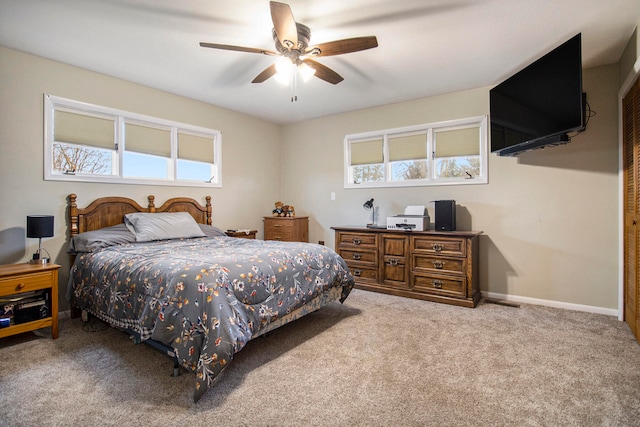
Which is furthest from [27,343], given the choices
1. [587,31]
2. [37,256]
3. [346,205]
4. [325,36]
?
[587,31]

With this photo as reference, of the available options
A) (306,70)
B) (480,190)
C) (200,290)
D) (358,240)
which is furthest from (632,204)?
(200,290)

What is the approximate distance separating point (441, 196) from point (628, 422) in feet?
9.35

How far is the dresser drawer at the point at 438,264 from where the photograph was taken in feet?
11.6

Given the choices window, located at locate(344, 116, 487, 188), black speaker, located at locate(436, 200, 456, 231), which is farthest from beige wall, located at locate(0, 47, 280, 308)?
black speaker, located at locate(436, 200, 456, 231)

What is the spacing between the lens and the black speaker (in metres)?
3.75

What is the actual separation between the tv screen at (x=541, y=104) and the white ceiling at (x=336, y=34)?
0.78ft

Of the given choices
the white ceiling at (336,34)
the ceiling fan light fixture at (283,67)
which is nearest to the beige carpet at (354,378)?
the ceiling fan light fixture at (283,67)

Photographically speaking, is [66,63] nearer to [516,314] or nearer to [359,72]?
[359,72]

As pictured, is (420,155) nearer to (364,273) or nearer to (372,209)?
(372,209)

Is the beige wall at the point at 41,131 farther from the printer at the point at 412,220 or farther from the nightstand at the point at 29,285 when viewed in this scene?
the printer at the point at 412,220

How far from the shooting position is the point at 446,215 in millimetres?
3773

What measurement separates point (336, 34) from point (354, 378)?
265 cm

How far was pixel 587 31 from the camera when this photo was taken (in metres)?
2.61

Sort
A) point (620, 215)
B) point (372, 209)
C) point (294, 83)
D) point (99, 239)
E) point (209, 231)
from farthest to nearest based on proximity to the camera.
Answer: point (372, 209) < point (209, 231) < point (294, 83) < point (620, 215) < point (99, 239)
